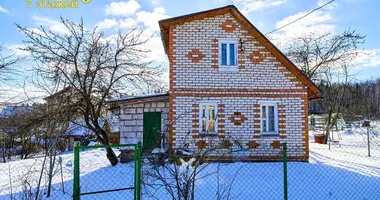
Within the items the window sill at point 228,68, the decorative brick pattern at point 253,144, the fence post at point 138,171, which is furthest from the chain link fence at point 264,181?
the window sill at point 228,68

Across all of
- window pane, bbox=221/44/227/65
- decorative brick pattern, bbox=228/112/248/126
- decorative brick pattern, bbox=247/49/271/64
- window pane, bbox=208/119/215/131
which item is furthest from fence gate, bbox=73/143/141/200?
decorative brick pattern, bbox=247/49/271/64

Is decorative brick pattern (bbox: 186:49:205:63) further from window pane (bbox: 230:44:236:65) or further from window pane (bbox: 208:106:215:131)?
window pane (bbox: 208:106:215:131)

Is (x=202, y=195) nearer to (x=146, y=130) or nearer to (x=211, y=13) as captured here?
(x=146, y=130)

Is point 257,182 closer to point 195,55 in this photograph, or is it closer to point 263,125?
point 263,125

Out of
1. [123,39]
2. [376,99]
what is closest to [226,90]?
[123,39]

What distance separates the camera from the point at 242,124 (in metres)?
10.2

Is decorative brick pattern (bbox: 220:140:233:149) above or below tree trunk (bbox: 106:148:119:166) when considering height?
above

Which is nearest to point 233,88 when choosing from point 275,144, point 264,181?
point 275,144

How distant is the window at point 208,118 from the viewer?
10180mm

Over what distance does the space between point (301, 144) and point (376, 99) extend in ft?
228

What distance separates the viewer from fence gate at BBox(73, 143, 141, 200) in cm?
404

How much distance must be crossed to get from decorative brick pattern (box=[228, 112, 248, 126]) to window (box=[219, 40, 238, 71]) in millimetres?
2086

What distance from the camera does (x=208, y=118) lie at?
33.7 ft

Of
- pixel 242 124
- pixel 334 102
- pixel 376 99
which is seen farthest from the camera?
pixel 376 99
